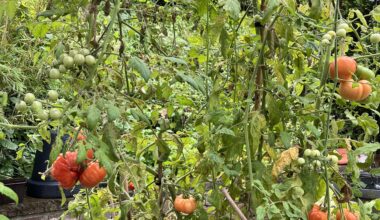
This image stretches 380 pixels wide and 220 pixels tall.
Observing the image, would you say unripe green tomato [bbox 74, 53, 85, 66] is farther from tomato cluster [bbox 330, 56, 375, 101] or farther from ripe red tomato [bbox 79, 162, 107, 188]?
tomato cluster [bbox 330, 56, 375, 101]

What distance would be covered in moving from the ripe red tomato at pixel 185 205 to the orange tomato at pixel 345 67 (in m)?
0.57

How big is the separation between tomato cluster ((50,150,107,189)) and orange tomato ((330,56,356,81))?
0.64 metres

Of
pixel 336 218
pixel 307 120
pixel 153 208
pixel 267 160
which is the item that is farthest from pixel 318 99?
pixel 153 208

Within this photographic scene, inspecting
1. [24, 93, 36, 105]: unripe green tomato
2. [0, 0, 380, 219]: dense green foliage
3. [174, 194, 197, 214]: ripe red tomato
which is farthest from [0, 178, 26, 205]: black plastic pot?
[24, 93, 36, 105]: unripe green tomato

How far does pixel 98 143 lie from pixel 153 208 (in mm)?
589

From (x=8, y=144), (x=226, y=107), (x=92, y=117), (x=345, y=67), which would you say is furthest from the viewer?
(x=8, y=144)

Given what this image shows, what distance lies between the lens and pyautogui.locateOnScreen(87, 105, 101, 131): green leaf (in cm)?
115

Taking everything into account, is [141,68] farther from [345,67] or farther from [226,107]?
[226,107]

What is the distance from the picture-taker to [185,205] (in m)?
1.68

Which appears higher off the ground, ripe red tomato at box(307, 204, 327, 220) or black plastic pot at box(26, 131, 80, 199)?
ripe red tomato at box(307, 204, 327, 220)

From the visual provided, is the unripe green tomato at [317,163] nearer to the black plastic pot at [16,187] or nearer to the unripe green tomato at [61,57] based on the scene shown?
the unripe green tomato at [61,57]

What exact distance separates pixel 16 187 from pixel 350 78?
253 cm

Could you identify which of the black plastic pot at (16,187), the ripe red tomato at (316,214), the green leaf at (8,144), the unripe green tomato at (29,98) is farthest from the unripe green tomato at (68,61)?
the green leaf at (8,144)

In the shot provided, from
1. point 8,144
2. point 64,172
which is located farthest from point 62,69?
point 8,144
